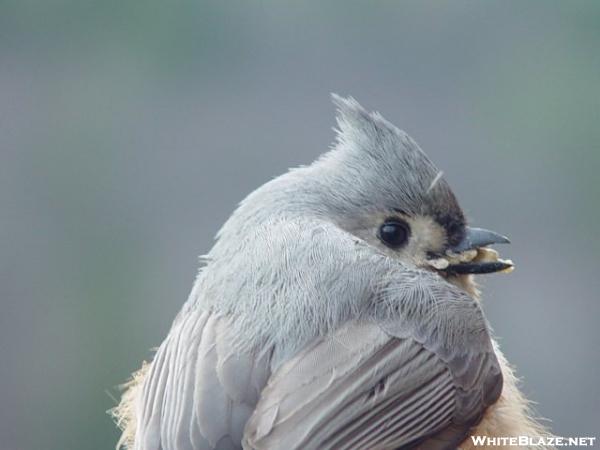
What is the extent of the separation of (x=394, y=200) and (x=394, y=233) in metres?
0.07

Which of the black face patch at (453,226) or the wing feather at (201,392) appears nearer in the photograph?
the wing feather at (201,392)

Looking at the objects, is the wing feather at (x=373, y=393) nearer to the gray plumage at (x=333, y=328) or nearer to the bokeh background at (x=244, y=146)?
the gray plumage at (x=333, y=328)

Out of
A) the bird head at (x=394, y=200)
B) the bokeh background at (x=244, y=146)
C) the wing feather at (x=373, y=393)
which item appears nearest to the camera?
the wing feather at (x=373, y=393)

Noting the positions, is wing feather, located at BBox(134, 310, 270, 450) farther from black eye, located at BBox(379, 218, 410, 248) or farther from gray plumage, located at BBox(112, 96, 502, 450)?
black eye, located at BBox(379, 218, 410, 248)

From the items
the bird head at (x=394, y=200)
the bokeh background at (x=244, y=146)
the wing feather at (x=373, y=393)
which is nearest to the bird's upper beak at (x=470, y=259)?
the bird head at (x=394, y=200)

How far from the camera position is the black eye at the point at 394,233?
2.26 metres

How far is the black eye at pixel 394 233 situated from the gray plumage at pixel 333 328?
15 mm

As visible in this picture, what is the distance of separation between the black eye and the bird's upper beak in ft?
0.29

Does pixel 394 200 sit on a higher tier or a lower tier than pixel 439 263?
higher

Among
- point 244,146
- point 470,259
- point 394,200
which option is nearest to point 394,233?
point 394,200

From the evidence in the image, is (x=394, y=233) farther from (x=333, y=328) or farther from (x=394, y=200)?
(x=333, y=328)

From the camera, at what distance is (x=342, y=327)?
2025 mm

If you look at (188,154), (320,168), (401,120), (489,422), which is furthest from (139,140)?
(489,422)

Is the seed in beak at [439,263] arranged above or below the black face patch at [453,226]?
below
